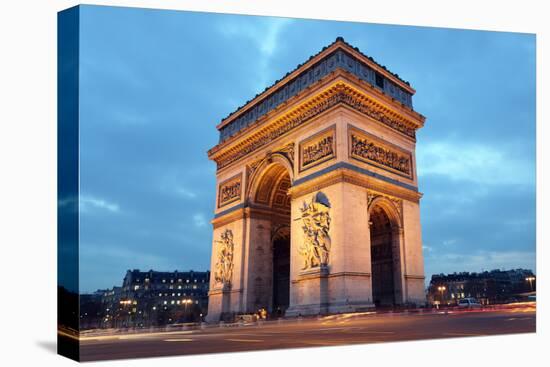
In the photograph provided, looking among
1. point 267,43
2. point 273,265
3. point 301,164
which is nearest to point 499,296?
point 301,164

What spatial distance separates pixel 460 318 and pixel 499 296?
220 inches

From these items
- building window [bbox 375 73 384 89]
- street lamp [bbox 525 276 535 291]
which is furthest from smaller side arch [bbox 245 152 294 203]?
street lamp [bbox 525 276 535 291]

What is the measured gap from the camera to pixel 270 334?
525 inches

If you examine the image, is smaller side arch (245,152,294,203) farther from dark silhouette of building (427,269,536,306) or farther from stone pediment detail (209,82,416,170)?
dark silhouette of building (427,269,536,306)

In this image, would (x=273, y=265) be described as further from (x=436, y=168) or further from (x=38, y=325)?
(x=38, y=325)

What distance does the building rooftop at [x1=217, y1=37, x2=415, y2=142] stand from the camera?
20.2 meters

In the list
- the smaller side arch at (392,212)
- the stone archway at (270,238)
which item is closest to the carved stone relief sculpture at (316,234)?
the smaller side arch at (392,212)

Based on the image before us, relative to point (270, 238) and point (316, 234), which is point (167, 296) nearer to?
point (270, 238)

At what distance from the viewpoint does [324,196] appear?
772 inches

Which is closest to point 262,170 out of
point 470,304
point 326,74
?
point 326,74

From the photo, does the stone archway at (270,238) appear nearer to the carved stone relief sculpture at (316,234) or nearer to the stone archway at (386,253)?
the carved stone relief sculpture at (316,234)

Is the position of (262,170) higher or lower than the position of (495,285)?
higher

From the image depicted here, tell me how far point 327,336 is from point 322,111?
10.8 metres

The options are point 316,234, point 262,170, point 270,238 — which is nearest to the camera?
point 316,234
